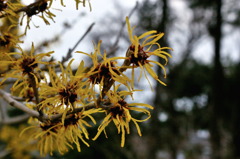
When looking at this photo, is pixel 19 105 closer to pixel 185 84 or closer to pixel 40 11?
pixel 40 11

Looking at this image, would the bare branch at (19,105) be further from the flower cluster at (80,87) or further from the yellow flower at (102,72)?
the yellow flower at (102,72)

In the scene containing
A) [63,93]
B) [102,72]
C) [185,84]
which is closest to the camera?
[102,72]

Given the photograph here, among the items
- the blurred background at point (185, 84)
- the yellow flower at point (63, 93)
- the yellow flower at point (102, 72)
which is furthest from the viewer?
the blurred background at point (185, 84)

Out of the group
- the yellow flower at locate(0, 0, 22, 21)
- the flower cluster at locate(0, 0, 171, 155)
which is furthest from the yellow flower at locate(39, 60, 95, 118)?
the yellow flower at locate(0, 0, 22, 21)

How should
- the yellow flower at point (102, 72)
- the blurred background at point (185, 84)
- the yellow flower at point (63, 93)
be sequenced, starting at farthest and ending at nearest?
the blurred background at point (185, 84), the yellow flower at point (63, 93), the yellow flower at point (102, 72)

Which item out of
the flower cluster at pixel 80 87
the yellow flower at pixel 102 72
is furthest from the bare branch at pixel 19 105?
the yellow flower at pixel 102 72

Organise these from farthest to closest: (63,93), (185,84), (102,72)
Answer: (185,84) → (63,93) → (102,72)

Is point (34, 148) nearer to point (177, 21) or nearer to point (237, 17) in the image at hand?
point (177, 21)

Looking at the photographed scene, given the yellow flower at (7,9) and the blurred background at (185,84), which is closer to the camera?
the yellow flower at (7,9)

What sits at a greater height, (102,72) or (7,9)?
(7,9)

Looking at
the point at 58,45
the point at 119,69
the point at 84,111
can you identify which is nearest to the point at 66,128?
the point at 84,111

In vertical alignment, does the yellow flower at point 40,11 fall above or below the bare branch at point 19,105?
above

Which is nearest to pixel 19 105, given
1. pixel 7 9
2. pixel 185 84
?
pixel 7 9
